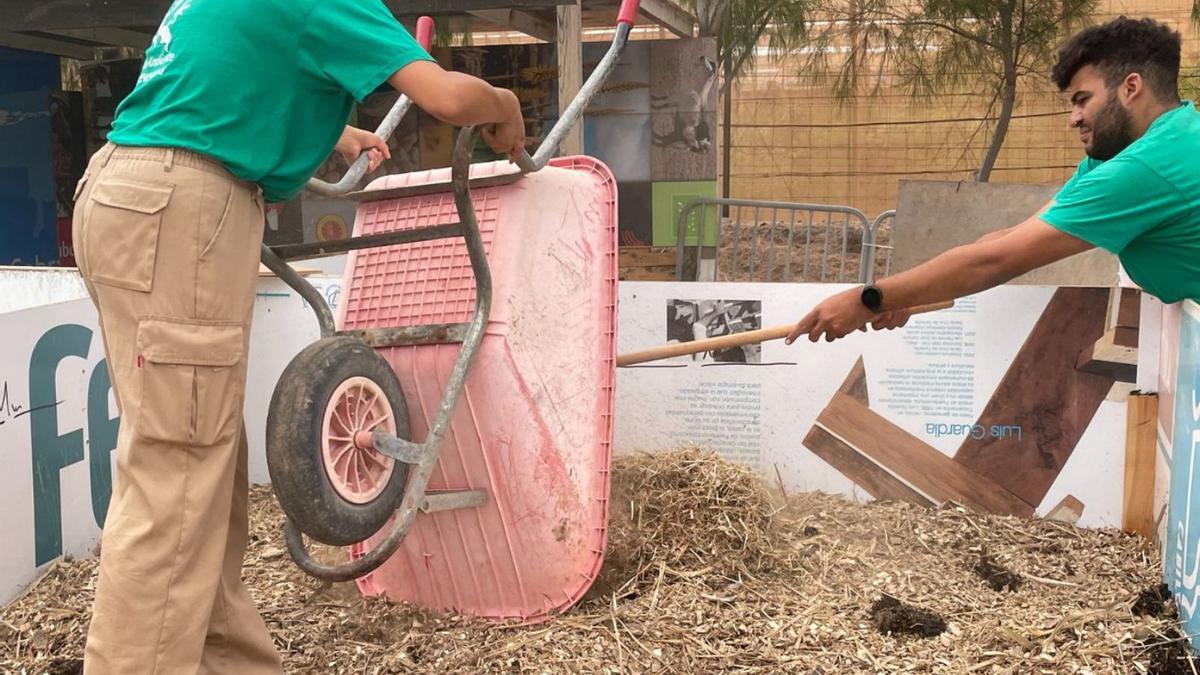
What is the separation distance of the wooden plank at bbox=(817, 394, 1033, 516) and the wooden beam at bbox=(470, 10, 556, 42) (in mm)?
3249

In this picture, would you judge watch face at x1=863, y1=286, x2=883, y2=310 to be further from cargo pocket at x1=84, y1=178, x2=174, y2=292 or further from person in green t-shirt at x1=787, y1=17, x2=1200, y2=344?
cargo pocket at x1=84, y1=178, x2=174, y2=292

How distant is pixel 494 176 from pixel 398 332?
1.55ft

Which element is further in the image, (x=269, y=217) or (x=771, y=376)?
(x=269, y=217)

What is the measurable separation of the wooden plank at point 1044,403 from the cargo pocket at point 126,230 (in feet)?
9.00

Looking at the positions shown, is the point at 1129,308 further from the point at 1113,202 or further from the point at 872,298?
the point at 872,298

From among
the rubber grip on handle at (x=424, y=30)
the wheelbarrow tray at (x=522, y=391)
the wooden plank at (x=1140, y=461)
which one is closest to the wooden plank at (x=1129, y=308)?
the wooden plank at (x=1140, y=461)

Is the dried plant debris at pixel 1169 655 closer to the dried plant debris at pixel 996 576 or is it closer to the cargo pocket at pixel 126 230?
the dried plant debris at pixel 996 576

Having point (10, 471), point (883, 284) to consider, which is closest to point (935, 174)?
point (883, 284)

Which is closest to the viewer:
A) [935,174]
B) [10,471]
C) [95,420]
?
[10,471]

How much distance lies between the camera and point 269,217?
6867 millimetres

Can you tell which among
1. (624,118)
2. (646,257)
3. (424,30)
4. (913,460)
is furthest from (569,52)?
(913,460)

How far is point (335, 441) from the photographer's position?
8.06 feet

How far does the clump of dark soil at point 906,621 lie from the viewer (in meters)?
2.85

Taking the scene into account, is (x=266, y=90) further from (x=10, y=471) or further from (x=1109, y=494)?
(x=1109, y=494)
